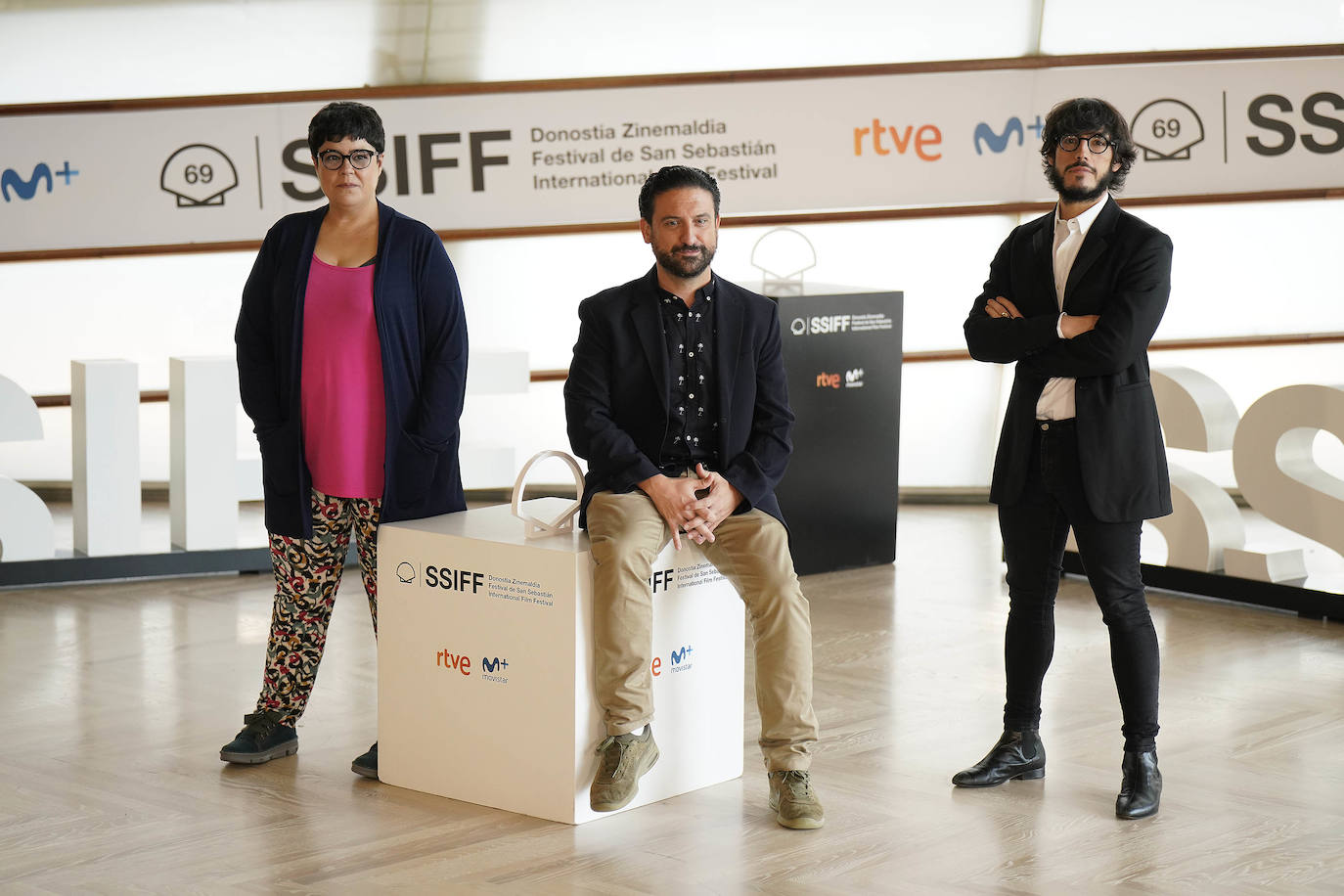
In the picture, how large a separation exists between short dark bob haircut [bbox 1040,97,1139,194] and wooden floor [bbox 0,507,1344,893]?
1.45m

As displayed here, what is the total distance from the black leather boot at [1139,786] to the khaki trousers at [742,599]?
71 cm

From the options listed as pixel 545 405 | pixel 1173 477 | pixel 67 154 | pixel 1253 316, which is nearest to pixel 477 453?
pixel 545 405

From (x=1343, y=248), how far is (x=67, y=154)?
5755 millimetres

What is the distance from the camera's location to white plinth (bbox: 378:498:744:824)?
3443mm

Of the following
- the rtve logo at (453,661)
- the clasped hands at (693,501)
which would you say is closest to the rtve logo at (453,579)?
the rtve logo at (453,661)

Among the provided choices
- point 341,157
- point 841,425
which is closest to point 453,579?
point 341,157

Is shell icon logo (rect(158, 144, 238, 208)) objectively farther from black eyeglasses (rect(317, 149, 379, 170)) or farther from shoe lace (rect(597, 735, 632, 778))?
shoe lace (rect(597, 735, 632, 778))

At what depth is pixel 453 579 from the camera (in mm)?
3586

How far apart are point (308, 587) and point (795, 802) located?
1.29m

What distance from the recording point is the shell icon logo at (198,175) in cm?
689

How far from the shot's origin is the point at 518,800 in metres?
3.55

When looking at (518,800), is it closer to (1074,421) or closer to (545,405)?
(1074,421)

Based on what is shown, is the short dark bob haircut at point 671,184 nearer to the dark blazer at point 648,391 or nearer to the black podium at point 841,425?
the dark blazer at point 648,391

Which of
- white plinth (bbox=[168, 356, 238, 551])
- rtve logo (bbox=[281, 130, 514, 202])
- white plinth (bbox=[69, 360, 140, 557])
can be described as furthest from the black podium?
white plinth (bbox=[69, 360, 140, 557])
